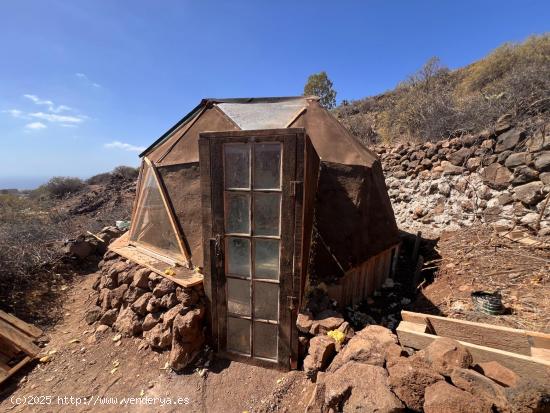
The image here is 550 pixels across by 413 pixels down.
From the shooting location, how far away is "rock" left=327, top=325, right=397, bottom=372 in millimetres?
2354

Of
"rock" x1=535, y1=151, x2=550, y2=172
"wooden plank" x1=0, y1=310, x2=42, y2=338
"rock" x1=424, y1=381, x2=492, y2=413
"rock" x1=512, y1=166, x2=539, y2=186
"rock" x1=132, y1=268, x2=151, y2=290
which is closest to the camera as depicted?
"rock" x1=424, y1=381, x2=492, y2=413

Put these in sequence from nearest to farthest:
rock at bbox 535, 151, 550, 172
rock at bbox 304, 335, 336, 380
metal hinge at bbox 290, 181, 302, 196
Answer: rock at bbox 304, 335, 336, 380, metal hinge at bbox 290, 181, 302, 196, rock at bbox 535, 151, 550, 172

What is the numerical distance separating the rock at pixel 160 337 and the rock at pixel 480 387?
10.7 feet

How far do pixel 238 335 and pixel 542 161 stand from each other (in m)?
5.65

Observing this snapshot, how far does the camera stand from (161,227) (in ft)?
15.9

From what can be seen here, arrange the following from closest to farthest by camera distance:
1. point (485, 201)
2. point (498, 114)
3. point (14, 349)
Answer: point (14, 349) < point (485, 201) < point (498, 114)

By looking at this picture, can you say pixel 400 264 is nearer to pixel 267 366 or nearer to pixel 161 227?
pixel 267 366

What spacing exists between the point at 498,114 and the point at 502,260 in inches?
145

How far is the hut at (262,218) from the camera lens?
3217mm

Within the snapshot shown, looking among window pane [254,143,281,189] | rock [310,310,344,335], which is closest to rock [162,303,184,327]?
rock [310,310,344,335]

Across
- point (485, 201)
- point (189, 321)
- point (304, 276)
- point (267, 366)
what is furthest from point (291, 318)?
point (485, 201)

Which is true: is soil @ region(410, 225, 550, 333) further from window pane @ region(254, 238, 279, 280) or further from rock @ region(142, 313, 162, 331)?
rock @ region(142, 313, 162, 331)

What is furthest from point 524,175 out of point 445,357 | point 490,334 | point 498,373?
point 445,357

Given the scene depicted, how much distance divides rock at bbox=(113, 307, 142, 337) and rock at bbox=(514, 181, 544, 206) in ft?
21.9
